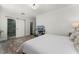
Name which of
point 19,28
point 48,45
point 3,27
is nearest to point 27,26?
point 19,28

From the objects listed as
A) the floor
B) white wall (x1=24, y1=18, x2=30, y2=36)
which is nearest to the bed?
the floor

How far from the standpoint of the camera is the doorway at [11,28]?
169 cm

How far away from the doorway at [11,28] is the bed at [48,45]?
0.93 feet

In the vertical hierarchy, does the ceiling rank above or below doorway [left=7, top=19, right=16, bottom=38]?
above

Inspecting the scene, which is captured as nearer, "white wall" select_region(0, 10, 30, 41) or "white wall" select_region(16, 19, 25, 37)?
"white wall" select_region(0, 10, 30, 41)

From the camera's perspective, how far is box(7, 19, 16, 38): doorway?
5.56 feet

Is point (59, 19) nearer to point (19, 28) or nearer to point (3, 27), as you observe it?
point (19, 28)

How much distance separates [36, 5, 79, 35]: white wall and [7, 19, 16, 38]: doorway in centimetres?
44

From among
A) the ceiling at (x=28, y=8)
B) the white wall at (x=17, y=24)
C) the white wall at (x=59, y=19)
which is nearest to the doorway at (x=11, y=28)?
the white wall at (x=17, y=24)

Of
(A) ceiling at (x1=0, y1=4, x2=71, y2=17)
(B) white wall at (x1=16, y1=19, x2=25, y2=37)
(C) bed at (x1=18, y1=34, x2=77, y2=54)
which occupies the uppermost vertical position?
(A) ceiling at (x1=0, y1=4, x2=71, y2=17)

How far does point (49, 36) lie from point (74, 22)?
506 mm

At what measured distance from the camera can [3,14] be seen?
1615 mm

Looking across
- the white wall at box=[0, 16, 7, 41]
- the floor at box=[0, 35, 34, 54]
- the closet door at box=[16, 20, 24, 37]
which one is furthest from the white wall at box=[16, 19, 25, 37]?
the white wall at box=[0, 16, 7, 41]

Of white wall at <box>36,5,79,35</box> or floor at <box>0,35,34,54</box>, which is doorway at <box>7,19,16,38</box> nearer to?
floor at <box>0,35,34,54</box>
